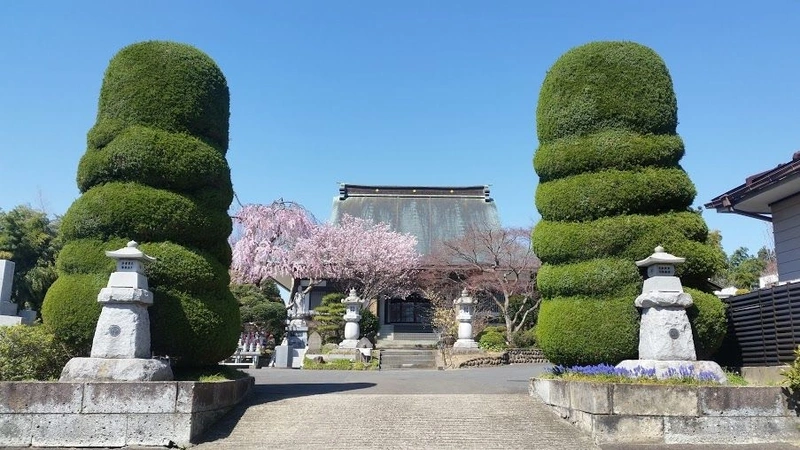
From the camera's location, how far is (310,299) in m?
29.4

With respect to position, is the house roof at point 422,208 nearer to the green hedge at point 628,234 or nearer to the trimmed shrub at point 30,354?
the green hedge at point 628,234

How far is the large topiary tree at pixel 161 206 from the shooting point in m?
8.30

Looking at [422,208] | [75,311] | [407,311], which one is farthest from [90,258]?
[422,208]

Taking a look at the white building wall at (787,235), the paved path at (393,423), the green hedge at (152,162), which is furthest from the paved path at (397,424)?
the white building wall at (787,235)

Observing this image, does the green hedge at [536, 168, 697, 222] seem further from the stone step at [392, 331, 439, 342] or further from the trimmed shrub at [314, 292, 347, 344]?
the stone step at [392, 331, 439, 342]

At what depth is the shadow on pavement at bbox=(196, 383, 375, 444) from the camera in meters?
7.56

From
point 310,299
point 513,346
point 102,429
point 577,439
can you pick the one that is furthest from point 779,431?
point 310,299

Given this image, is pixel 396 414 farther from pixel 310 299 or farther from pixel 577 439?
pixel 310 299

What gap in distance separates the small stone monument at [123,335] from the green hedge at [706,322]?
774 cm

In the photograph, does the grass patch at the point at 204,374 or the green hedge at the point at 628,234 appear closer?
the grass patch at the point at 204,374

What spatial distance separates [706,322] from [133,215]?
8.81 m

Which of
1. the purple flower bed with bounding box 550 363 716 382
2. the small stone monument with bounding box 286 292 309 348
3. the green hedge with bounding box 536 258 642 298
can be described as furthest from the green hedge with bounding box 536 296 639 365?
the small stone monument with bounding box 286 292 309 348

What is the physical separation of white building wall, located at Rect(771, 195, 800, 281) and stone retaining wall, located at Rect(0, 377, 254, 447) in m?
11.5

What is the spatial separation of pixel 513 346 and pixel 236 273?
14247mm
